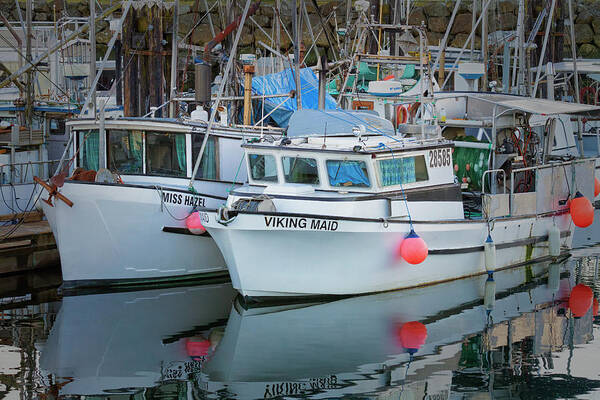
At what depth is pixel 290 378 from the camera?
42.1ft

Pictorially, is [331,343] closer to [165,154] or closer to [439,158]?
[439,158]

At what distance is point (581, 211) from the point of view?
65.3ft

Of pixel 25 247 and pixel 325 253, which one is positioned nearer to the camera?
pixel 325 253

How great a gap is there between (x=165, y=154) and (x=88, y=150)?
4.86 feet

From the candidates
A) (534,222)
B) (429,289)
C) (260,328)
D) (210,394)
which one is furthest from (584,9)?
(210,394)

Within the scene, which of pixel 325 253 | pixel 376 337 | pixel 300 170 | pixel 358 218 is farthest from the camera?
pixel 300 170

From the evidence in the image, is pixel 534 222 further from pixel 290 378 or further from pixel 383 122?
pixel 290 378

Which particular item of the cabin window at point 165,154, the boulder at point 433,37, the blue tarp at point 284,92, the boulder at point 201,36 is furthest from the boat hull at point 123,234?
the boulder at point 433,37

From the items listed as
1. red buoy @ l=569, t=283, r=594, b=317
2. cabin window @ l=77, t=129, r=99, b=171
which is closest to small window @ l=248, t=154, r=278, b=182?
cabin window @ l=77, t=129, r=99, b=171

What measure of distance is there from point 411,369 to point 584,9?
2937 centimetres

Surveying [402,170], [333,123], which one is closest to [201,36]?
[333,123]

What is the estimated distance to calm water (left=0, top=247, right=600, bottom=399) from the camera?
12.5 meters

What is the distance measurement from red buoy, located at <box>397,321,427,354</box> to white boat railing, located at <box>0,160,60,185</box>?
8434mm

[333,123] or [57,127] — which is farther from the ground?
[333,123]
